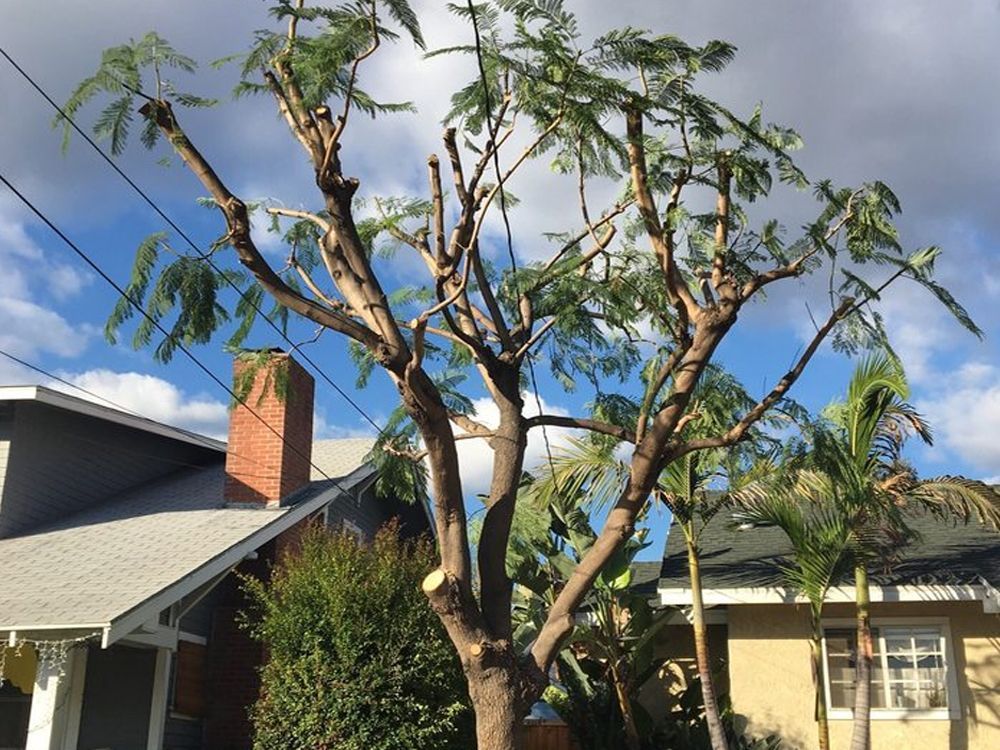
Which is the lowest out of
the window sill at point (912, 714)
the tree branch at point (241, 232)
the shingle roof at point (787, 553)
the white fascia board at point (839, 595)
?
the window sill at point (912, 714)

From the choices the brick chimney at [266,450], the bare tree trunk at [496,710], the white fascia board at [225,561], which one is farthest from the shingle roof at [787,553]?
the bare tree trunk at [496,710]

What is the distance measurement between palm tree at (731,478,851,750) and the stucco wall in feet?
1.37

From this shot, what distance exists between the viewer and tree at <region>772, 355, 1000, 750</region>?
42.6 feet

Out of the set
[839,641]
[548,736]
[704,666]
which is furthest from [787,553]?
[548,736]

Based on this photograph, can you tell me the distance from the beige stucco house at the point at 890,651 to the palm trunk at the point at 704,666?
68 cm

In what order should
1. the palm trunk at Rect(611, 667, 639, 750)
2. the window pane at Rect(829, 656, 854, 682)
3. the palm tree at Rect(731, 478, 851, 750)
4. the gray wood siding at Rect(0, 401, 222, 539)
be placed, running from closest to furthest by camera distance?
1. the palm tree at Rect(731, 478, 851, 750)
2. the palm trunk at Rect(611, 667, 639, 750)
3. the window pane at Rect(829, 656, 854, 682)
4. the gray wood siding at Rect(0, 401, 222, 539)

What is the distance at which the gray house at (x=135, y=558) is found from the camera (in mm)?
12086

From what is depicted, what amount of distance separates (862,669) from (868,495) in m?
1.97

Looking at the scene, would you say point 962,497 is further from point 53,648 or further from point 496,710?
point 53,648

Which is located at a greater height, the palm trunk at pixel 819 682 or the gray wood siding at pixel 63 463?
the gray wood siding at pixel 63 463

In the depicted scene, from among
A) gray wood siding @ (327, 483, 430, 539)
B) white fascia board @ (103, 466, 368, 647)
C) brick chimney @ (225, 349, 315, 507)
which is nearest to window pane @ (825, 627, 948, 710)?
gray wood siding @ (327, 483, 430, 539)

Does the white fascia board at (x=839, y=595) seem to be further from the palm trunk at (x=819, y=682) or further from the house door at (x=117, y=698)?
the house door at (x=117, y=698)

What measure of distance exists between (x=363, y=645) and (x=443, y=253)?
4514 mm

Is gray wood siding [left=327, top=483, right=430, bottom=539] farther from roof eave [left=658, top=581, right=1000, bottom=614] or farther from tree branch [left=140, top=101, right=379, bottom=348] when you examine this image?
tree branch [left=140, top=101, right=379, bottom=348]
